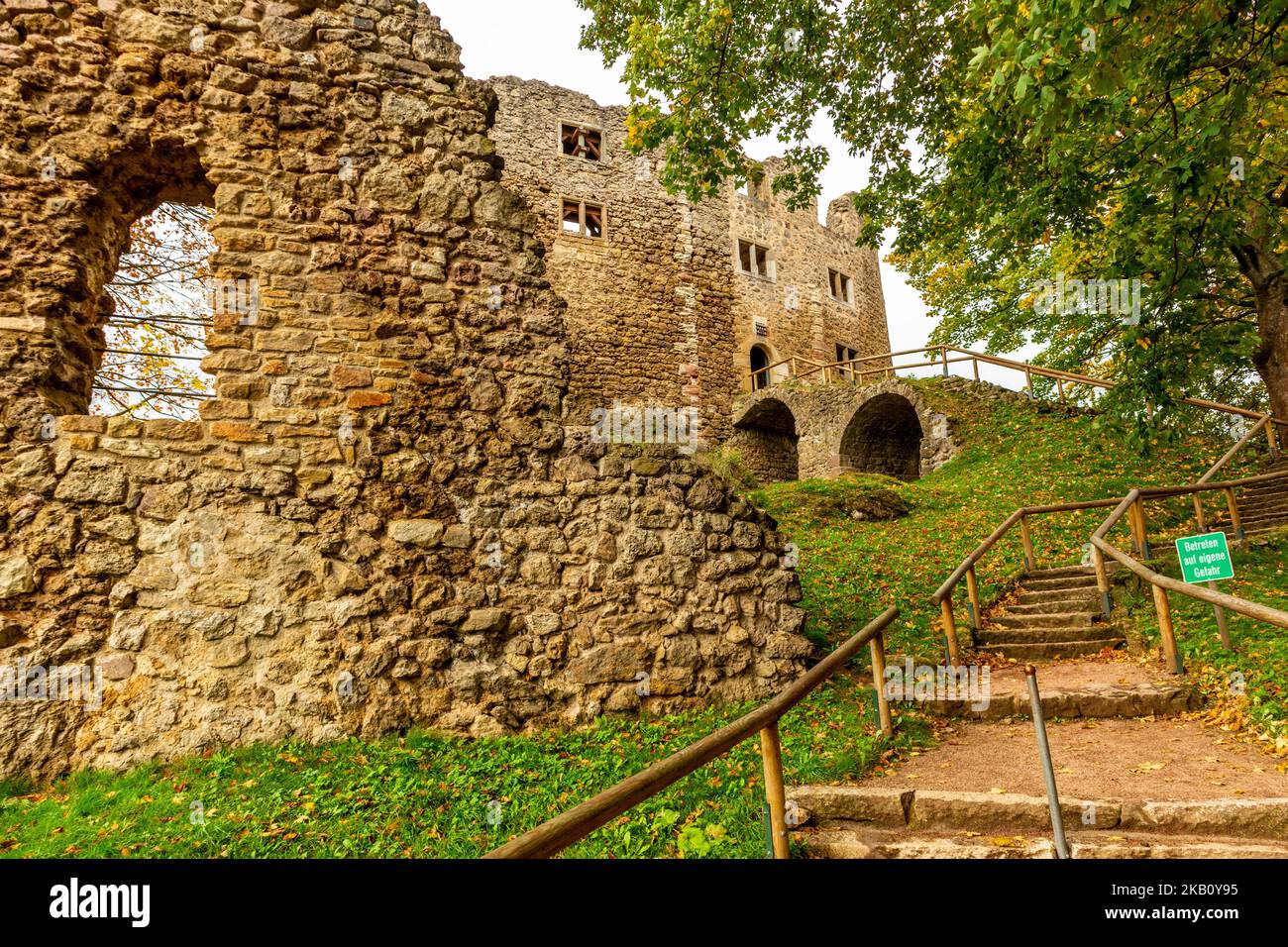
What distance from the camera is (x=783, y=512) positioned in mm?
13102

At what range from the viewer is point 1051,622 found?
7504 millimetres

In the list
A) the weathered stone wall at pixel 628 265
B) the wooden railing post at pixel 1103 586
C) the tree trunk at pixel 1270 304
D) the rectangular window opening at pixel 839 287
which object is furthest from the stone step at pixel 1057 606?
the rectangular window opening at pixel 839 287

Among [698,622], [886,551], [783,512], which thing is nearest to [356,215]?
[698,622]

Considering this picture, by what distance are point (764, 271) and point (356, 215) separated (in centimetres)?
2253

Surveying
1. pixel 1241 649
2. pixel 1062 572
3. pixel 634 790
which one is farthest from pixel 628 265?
pixel 634 790

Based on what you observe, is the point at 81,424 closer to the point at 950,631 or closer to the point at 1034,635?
the point at 950,631

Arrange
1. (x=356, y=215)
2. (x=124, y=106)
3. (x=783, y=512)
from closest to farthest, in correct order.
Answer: (x=124, y=106), (x=356, y=215), (x=783, y=512)

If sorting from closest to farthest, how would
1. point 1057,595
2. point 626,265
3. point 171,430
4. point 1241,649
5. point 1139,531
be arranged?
point 171,430
point 1241,649
point 1057,595
point 1139,531
point 626,265

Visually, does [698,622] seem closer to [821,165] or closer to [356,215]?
[356,215]

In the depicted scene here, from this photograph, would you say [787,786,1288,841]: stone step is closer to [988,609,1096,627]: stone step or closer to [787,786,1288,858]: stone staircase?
[787,786,1288,858]: stone staircase

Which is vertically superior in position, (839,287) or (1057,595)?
(839,287)

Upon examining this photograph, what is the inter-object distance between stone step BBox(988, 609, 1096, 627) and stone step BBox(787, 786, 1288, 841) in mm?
4140

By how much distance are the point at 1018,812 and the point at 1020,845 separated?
1.15ft
